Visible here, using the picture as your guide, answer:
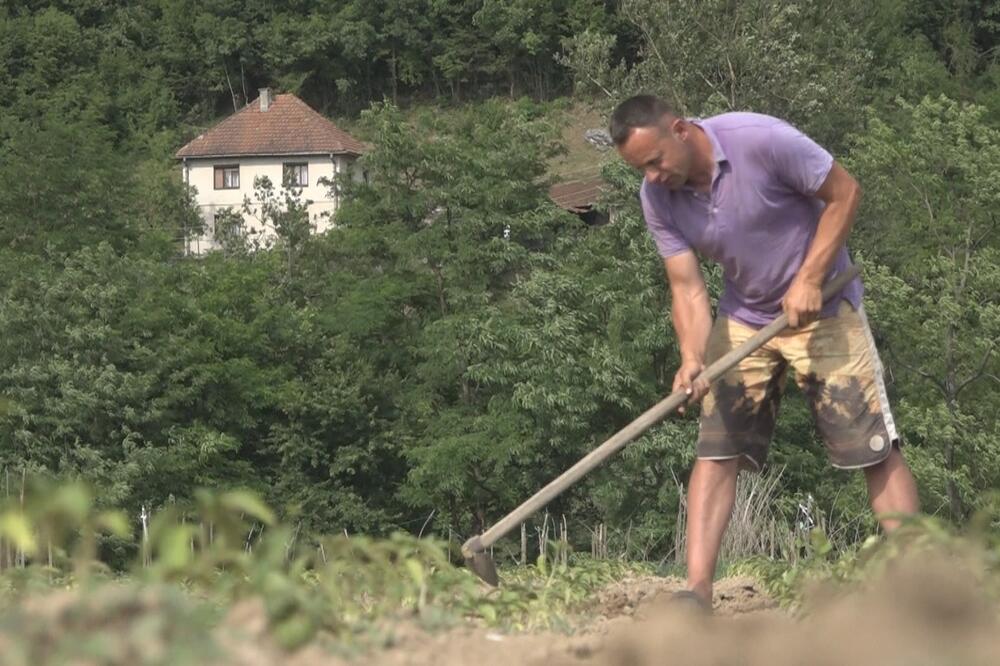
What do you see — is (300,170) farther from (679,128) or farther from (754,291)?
(679,128)

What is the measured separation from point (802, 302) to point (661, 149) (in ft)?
2.36

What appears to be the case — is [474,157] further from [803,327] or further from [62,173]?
[803,327]

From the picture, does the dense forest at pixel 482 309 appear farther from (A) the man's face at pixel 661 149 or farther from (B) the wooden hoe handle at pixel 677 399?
(A) the man's face at pixel 661 149

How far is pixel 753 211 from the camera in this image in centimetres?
571

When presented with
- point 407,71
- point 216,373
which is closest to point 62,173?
point 216,373

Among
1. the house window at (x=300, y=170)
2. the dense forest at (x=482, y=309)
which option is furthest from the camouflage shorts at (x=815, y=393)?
the house window at (x=300, y=170)

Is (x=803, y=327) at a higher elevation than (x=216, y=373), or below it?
higher

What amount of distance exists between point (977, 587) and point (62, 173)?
48.2 metres

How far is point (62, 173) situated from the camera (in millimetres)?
49156

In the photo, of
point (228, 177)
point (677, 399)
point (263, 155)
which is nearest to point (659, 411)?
point (677, 399)

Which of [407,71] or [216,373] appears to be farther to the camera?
[407,71]

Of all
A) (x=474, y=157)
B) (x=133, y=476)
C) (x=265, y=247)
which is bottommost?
(x=133, y=476)

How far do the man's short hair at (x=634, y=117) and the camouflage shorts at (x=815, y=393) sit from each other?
3.00 ft

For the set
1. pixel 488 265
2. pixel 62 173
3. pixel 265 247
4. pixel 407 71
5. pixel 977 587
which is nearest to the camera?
pixel 977 587
